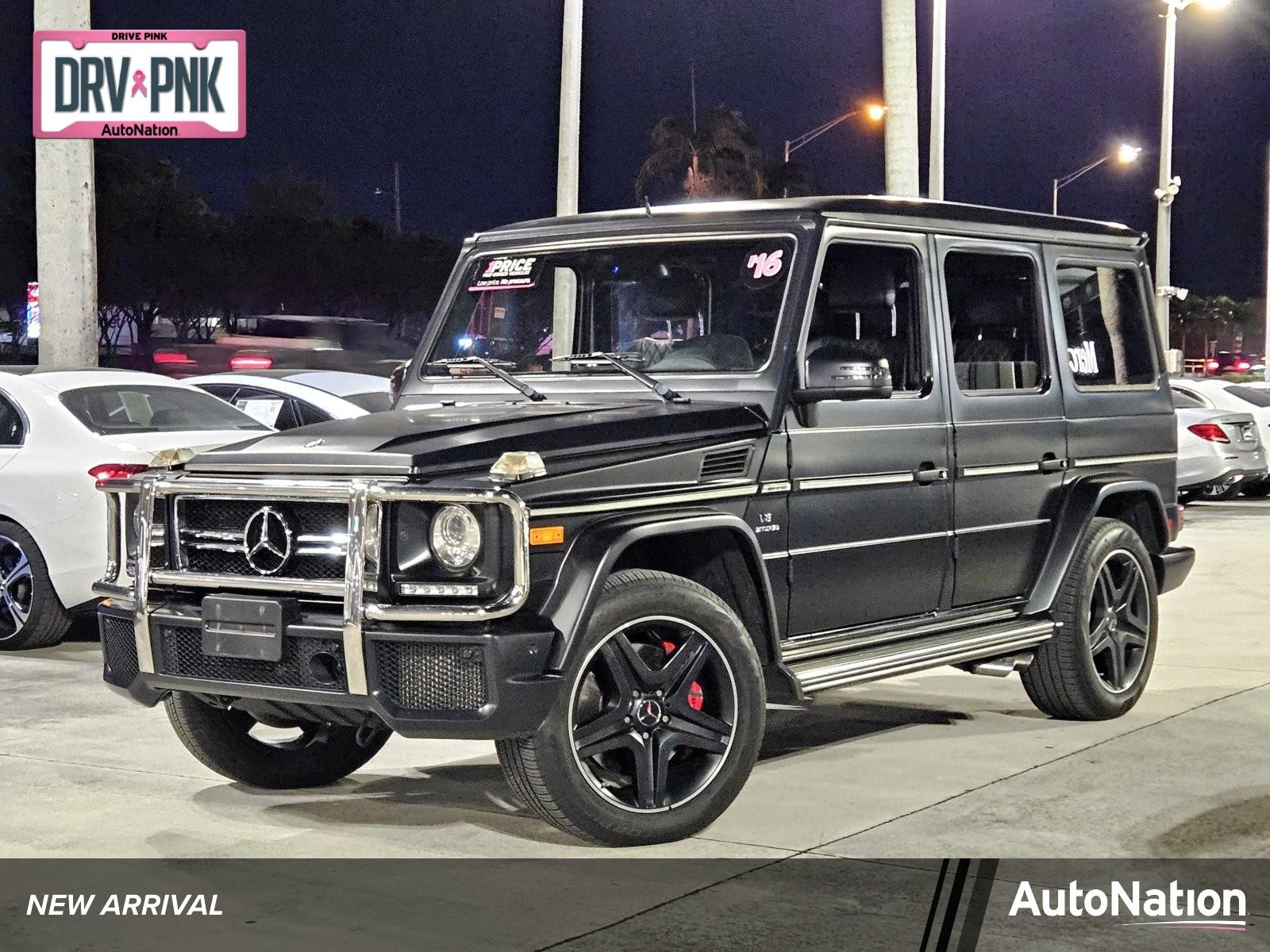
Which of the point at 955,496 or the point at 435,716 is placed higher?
the point at 955,496

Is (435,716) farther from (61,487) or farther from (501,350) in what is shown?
(61,487)

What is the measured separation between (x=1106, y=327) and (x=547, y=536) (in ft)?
12.7

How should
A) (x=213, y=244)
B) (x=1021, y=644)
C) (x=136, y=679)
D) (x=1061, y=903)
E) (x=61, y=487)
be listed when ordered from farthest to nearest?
(x=213, y=244), (x=61, y=487), (x=1021, y=644), (x=136, y=679), (x=1061, y=903)

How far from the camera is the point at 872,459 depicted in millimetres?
7172

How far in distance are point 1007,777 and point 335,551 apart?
2.79 m

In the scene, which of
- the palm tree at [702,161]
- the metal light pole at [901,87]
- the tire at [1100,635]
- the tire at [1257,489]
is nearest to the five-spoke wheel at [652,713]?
the tire at [1100,635]

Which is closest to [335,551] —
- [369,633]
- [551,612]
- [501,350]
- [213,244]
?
[369,633]

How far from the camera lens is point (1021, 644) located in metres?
7.83

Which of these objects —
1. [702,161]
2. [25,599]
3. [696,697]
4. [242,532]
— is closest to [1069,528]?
[696,697]

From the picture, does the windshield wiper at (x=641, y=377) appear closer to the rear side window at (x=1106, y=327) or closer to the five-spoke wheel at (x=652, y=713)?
the five-spoke wheel at (x=652, y=713)

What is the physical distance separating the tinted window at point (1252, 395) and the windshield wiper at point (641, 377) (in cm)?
1648

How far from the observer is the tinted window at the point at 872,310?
704 cm

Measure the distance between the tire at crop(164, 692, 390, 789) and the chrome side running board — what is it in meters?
1.64

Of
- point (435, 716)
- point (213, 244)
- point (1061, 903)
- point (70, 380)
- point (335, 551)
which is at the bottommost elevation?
point (1061, 903)
